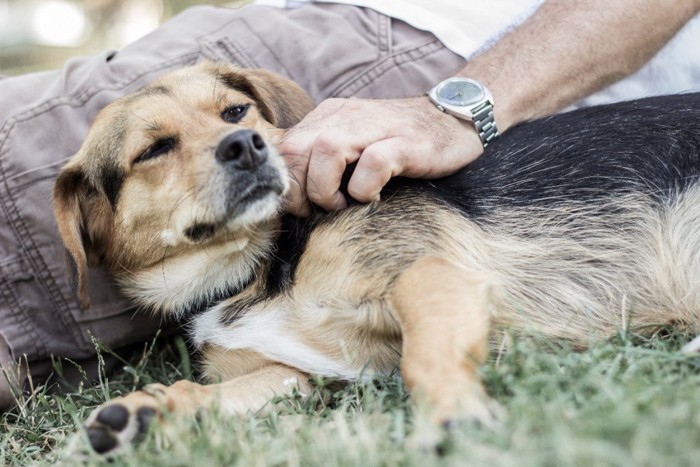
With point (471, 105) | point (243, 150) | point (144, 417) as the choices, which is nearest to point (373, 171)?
point (243, 150)

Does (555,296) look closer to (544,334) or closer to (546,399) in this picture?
(544,334)

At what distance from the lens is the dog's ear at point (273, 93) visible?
4.07 meters

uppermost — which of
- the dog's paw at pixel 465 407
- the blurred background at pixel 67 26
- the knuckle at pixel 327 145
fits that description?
the knuckle at pixel 327 145

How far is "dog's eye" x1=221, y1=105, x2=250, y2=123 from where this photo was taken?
3928mm

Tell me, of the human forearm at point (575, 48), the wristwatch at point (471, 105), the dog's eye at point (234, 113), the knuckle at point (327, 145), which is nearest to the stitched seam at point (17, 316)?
the dog's eye at point (234, 113)

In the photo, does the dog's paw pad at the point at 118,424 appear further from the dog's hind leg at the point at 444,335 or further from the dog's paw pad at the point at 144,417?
the dog's hind leg at the point at 444,335

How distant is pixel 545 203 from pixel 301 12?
84.1 inches

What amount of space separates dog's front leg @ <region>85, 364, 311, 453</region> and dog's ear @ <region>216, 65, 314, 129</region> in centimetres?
Answer: 128

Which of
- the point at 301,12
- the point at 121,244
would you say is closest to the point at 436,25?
the point at 301,12

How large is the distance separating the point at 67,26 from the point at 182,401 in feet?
41.0

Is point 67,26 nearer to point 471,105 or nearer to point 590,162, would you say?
point 471,105

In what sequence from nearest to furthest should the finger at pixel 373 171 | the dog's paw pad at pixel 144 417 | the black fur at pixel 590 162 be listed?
1. the dog's paw pad at pixel 144 417
2. the finger at pixel 373 171
3. the black fur at pixel 590 162

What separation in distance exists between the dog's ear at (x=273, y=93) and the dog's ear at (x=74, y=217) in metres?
0.92

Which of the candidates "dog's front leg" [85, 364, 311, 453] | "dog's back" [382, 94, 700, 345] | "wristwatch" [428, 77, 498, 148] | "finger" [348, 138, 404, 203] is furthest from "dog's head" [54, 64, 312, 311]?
"dog's back" [382, 94, 700, 345]
